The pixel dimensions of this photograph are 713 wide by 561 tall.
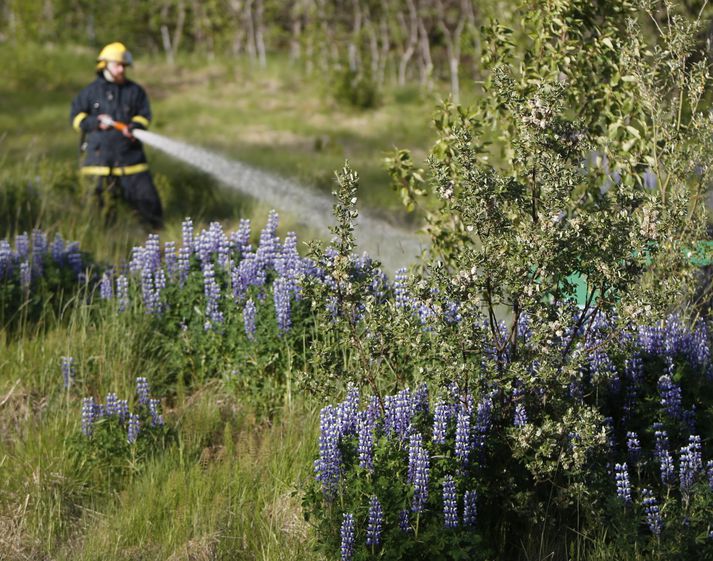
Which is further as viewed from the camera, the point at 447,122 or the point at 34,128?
the point at 34,128

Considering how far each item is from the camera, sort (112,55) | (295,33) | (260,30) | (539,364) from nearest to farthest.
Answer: (539,364)
(112,55)
(260,30)
(295,33)

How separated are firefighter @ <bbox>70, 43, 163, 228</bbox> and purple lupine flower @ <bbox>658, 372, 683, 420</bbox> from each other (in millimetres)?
5409

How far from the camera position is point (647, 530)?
393cm

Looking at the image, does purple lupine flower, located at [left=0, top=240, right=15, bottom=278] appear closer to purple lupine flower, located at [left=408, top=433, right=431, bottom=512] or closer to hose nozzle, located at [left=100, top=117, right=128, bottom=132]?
hose nozzle, located at [left=100, top=117, right=128, bottom=132]

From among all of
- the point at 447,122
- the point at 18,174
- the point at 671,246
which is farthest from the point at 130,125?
the point at 671,246

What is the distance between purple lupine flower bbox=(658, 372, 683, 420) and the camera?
13.9ft

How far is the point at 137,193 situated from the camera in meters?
8.77

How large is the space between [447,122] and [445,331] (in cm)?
178

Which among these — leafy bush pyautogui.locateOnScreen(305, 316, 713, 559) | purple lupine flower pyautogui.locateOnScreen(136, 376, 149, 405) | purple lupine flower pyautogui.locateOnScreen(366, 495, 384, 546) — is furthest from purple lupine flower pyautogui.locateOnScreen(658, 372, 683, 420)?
purple lupine flower pyautogui.locateOnScreen(136, 376, 149, 405)

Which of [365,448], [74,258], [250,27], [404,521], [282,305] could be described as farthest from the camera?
[250,27]

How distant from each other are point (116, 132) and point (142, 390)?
14.3 feet

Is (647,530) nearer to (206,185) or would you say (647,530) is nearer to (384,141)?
(206,185)

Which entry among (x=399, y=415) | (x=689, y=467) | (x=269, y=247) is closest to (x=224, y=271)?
(x=269, y=247)

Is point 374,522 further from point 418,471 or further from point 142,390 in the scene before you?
point 142,390
